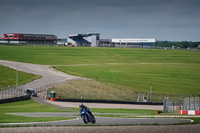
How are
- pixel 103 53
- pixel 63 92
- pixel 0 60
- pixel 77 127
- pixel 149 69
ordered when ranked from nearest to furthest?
1. pixel 77 127
2. pixel 63 92
3. pixel 149 69
4. pixel 0 60
5. pixel 103 53

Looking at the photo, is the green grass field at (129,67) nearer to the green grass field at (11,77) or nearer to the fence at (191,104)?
the green grass field at (11,77)

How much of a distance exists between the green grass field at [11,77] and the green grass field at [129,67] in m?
12.9

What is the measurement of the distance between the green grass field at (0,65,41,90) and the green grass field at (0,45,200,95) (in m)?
12.9

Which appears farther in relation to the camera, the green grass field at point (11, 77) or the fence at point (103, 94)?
the green grass field at point (11, 77)

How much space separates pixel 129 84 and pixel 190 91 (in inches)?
515

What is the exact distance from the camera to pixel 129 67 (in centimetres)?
12188

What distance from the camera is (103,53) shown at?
6329 inches

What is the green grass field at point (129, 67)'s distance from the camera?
9188 cm

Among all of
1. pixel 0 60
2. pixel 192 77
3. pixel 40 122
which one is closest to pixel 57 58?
pixel 0 60

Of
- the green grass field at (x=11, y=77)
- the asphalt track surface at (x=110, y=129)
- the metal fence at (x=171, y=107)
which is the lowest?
→ the metal fence at (x=171, y=107)

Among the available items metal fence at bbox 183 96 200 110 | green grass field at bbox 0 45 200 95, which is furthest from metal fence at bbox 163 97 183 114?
green grass field at bbox 0 45 200 95

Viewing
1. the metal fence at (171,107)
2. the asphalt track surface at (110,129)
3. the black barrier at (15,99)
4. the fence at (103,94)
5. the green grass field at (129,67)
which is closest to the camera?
the asphalt track surface at (110,129)

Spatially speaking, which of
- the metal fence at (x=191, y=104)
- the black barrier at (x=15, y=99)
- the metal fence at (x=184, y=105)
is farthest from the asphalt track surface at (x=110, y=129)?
the black barrier at (x=15, y=99)

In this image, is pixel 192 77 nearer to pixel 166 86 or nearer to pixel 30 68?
pixel 166 86
